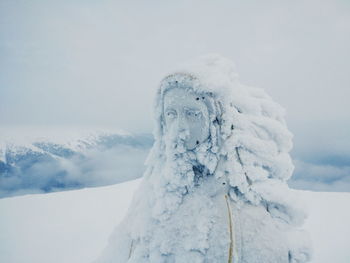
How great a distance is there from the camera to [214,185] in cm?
197

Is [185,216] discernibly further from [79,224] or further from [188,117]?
[79,224]

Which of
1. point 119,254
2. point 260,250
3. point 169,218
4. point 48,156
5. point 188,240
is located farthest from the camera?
point 48,156

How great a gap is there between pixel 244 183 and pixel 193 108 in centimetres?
68

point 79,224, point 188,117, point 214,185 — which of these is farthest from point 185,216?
point 79,224

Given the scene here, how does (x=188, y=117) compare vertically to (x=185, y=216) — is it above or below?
above

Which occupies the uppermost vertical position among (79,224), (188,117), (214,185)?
(188,117)

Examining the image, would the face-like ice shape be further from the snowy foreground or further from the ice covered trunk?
the snowy foreground

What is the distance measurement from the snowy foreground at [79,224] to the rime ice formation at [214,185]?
214cm

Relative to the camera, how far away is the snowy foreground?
3934 mm

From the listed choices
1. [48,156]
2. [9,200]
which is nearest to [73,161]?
[48,156]

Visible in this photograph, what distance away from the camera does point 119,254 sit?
2162 millimetres

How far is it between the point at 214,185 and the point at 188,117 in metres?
0.56

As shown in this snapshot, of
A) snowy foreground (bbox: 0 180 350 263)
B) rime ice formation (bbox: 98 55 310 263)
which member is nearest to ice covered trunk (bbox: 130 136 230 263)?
rime ice formation (bbox: 98 55 310 263)

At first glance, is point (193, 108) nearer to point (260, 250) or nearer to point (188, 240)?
point (188, 240)
